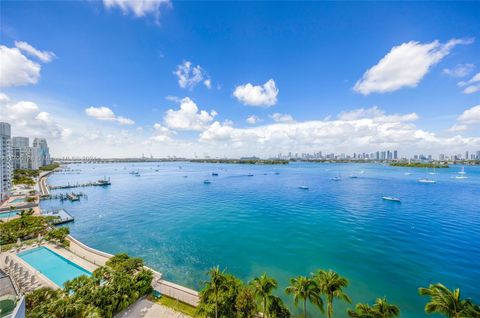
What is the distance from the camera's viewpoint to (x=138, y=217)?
1711 inches

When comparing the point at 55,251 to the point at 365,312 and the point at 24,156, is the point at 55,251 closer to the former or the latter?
the point at 365,312

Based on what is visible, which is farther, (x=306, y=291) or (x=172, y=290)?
(x=172, y=290)

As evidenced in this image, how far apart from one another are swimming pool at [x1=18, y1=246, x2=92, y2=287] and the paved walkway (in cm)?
918

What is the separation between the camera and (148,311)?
1527 cm

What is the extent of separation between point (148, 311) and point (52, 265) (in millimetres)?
16696

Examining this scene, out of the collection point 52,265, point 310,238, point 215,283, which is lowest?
point 310,238

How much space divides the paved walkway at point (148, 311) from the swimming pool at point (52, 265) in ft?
30.1

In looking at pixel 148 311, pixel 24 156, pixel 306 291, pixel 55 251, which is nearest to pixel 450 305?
pixel 306 291

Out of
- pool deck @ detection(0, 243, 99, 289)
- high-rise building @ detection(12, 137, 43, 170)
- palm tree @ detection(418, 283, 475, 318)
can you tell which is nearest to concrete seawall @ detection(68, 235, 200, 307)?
pool deck @ detection(0, 243, 99, 289)

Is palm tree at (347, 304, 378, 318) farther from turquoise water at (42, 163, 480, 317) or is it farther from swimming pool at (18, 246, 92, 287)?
swimming pool at (18, 246, 92, 287)

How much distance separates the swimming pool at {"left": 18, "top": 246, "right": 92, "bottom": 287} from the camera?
2059cm

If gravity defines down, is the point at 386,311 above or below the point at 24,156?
below

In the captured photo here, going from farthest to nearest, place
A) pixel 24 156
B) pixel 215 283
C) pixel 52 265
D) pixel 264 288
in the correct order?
pixel 24 156
pixel 52 265
pixel 215 283
pixel 264 288

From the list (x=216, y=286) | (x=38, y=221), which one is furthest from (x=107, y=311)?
(x=38, y=221)
